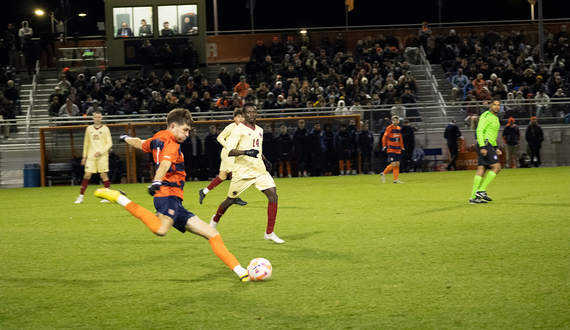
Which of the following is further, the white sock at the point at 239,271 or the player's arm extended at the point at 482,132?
the player's arm extended at the point at 482,132

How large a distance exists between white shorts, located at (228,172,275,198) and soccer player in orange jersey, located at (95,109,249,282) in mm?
2355

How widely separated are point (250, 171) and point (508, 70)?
21.3m

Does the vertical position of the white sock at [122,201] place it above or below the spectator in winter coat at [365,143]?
above

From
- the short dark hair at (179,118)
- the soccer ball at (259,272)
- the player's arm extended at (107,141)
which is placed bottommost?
the soccer ball at (259,272)

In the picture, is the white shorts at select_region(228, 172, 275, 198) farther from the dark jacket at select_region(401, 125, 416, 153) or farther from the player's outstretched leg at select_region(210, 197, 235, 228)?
Answer: the dark jacket at select_region(401, 125, 416, 153)

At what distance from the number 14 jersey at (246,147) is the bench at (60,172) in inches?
580

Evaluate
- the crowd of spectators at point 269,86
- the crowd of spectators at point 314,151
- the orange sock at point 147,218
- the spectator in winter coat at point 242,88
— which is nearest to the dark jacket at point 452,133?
the crowd of spectators at point 314,151

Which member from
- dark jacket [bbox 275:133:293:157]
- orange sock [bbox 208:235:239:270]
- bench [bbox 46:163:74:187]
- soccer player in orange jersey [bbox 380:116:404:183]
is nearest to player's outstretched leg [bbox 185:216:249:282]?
orange sock [bbox 208:235:239:270]

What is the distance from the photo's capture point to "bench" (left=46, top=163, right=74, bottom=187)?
2133cm

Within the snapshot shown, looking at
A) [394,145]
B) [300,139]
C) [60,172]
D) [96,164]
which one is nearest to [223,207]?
[96,164]

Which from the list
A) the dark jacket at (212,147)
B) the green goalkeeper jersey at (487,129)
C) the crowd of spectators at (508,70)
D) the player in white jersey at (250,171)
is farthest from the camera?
the crowd of spectators at (508,70)

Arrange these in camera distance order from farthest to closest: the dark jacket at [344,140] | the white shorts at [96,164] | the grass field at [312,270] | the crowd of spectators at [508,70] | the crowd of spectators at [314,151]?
the crowd of spectators at [508,70]
the dark jacket at [344,140]
the crowd of spectators at [314,151]
the white shorts at [96,164]
the grass field at [312,270]

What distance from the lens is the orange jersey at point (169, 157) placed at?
18.0 feet

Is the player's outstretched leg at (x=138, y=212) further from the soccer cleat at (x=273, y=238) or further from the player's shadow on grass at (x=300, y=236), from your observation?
the player's shadow on grass at (x=300, y=236)
